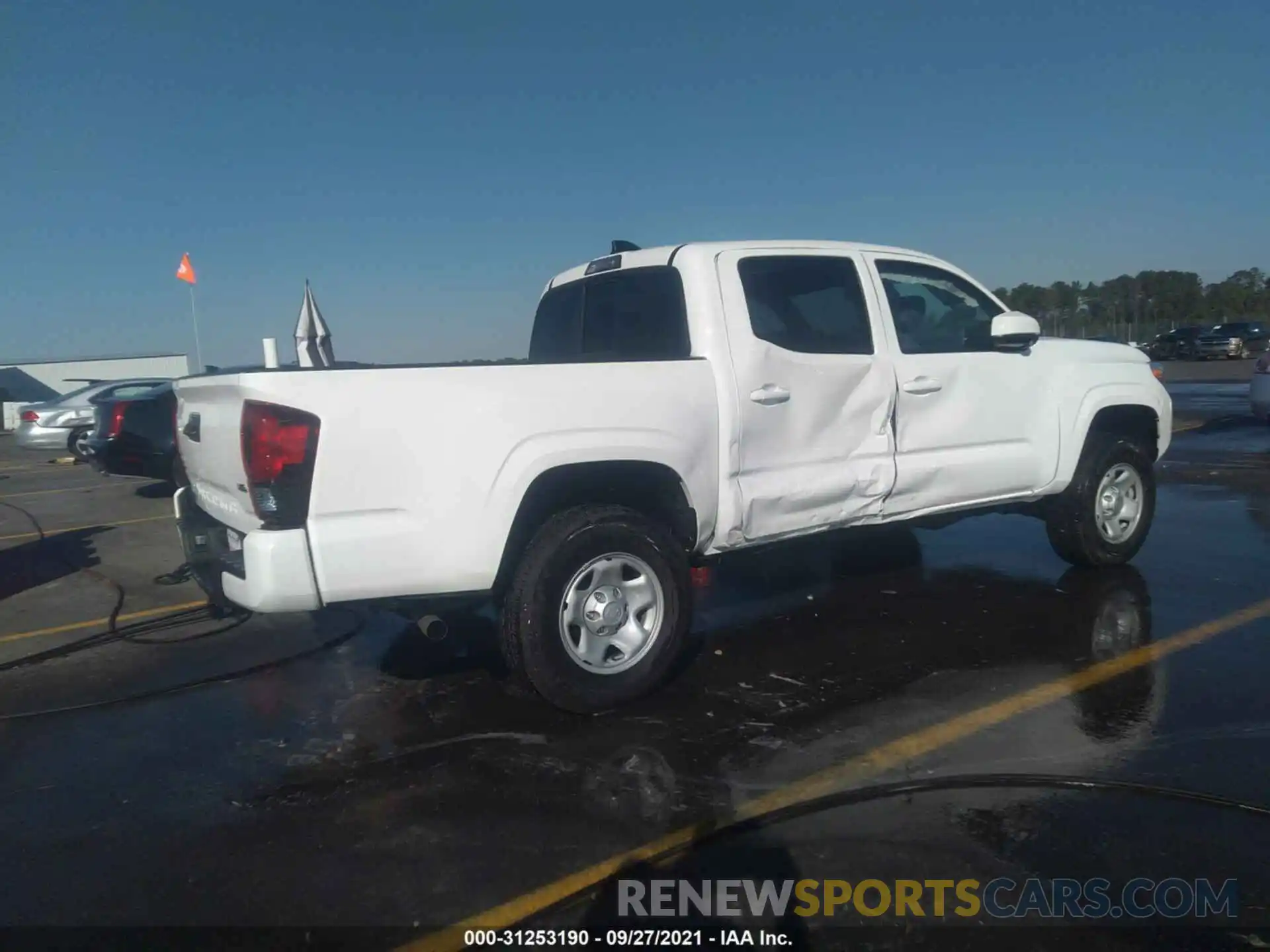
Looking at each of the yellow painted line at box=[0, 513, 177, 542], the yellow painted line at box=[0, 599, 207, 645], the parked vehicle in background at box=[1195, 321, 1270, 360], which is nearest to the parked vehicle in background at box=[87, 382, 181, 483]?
the yellow painted line at box=[0, 513, 177, 542]

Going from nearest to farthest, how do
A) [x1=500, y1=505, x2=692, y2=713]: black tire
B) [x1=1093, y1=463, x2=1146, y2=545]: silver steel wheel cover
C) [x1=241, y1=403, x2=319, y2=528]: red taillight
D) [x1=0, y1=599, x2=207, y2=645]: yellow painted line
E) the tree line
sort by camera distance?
1. [x1=241, y1=403, x2=319, y2=528]: red taillight
2. [x1=500, y1=505, x2=692, y2=713]: black tire
3. [x1=0, y1=599, x2=207, y2=645]: yellow painted line
4. [x1=1093, y1=463, x2=1146, y2=545]: silver steel wheel cover
5. the tree line

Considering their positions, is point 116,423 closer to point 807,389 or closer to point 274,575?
point 274,575

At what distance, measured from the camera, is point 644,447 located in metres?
4.12

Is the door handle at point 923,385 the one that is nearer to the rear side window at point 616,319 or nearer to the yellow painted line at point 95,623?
the rear side window at point 616,319

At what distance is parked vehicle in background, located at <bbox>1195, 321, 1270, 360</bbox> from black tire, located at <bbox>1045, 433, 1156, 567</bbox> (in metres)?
40.2

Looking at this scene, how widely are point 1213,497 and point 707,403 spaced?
22.2ft

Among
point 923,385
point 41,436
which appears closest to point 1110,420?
point 923,385

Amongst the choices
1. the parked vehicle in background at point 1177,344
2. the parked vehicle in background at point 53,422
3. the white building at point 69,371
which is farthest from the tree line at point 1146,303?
the white building at point 69,371

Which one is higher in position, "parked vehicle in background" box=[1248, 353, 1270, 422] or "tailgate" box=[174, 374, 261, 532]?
"tailgate" box=[174, 374, 261, 532]

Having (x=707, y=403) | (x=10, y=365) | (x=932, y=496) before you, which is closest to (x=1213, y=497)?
(x=932, y=496)

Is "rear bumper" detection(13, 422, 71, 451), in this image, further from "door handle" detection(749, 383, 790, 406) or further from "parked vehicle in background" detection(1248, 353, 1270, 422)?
"parked vehicle in background" detection(1248, 353, 1270, 422)

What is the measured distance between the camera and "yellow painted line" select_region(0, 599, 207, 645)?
229 inches

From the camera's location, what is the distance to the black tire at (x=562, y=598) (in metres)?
3.93

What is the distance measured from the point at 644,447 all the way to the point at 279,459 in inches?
58.3
